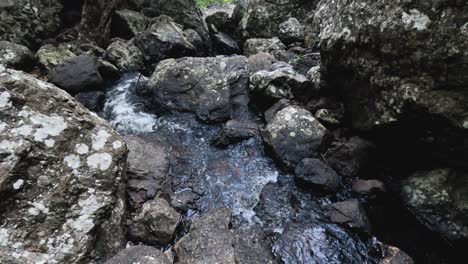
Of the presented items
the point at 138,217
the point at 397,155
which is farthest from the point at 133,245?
the point at 397,155

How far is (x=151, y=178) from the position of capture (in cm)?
665

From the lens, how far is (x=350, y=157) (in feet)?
23.2

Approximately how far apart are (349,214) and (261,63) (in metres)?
6.04

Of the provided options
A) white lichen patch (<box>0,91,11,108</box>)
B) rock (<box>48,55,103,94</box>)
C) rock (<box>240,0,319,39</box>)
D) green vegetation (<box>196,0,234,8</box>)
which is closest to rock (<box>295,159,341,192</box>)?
white lichen patch (<box>0,91,11,108</box>)

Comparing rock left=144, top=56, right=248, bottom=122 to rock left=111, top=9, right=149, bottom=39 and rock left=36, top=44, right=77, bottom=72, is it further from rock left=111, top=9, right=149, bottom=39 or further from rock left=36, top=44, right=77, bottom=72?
rock left=111, top=9, right=149, bottom=39

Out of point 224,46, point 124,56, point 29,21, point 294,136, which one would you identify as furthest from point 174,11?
point 294,136

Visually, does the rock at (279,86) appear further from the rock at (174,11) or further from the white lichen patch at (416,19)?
the rock at (174,11)

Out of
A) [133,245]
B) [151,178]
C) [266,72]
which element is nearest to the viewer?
[133,245]

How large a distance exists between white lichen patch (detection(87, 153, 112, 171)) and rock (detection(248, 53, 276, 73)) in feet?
19.5

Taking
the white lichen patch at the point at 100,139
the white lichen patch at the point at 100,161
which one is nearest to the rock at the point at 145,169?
the white lichen patch at the point at 100,161

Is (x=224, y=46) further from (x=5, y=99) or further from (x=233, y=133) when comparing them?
(x=5, y=99)

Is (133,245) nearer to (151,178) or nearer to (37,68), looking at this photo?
(151,178)

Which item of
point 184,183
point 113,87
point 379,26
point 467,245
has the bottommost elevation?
point 113,87

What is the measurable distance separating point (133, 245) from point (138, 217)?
46cm
